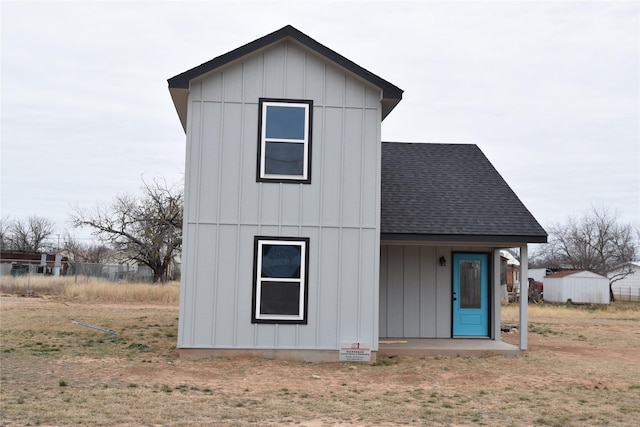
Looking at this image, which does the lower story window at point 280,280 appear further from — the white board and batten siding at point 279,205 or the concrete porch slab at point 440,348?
the concrete porch slab at point 440,348

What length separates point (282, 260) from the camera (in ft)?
40.3

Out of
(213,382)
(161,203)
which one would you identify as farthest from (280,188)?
(161,203)

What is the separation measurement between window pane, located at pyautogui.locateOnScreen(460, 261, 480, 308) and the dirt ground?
175 cm

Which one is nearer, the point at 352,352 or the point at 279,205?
the point at 352,352

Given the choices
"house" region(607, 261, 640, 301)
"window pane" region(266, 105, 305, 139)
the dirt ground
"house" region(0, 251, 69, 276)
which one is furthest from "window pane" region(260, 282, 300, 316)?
"house" region(607, 261, 640, 301)

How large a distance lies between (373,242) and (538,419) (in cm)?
503

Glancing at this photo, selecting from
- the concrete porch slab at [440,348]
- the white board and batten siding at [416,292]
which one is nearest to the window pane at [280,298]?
the concrete porch slab at [440,348]

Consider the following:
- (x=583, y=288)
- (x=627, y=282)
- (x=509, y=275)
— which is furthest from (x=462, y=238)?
(x=627, y=282)

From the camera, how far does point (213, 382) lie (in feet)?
33.1

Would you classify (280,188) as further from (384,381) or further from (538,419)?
(538,419)

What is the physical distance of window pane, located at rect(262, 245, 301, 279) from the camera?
12219 mm

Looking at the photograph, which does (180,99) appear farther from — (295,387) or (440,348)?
(440,348)

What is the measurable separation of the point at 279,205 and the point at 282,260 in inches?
41.0

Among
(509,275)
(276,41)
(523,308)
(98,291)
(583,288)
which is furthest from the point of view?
(509,275)
